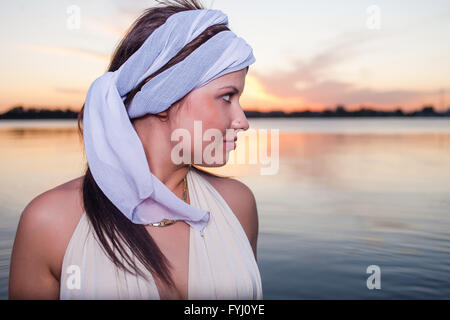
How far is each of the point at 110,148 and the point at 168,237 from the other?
1.58 feet

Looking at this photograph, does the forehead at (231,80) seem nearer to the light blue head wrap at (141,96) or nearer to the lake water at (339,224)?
the light blue head wrap at (141,96)

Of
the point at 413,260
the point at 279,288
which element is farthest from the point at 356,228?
the point at 279,288

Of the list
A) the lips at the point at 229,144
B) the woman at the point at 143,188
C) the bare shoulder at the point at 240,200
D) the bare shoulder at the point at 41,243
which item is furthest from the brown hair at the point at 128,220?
the bare shoulder at the point at 240,200

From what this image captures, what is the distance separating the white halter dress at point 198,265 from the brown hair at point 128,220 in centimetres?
3

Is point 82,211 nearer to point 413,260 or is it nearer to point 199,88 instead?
point 199,88

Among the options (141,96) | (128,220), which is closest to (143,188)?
(128,220)

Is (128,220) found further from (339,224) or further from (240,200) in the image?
(339,224)

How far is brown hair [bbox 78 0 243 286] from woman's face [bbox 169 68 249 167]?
0.15m

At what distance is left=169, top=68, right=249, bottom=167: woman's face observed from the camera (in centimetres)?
194

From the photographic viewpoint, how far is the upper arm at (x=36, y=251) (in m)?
1.84

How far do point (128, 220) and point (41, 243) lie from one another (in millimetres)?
364

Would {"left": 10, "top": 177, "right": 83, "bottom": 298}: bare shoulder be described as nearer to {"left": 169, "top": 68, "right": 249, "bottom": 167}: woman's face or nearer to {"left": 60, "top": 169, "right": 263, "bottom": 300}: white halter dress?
{"left": 60, "top": 169, "right": 263, "bottom": 300}: white halter dress

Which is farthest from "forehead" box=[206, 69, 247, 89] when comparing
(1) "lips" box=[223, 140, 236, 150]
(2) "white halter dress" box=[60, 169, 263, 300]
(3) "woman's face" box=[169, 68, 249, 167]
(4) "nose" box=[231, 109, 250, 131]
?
(2) "white halter dress" box=[60, 169, 263, 300]

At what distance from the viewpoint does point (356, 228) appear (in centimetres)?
697
